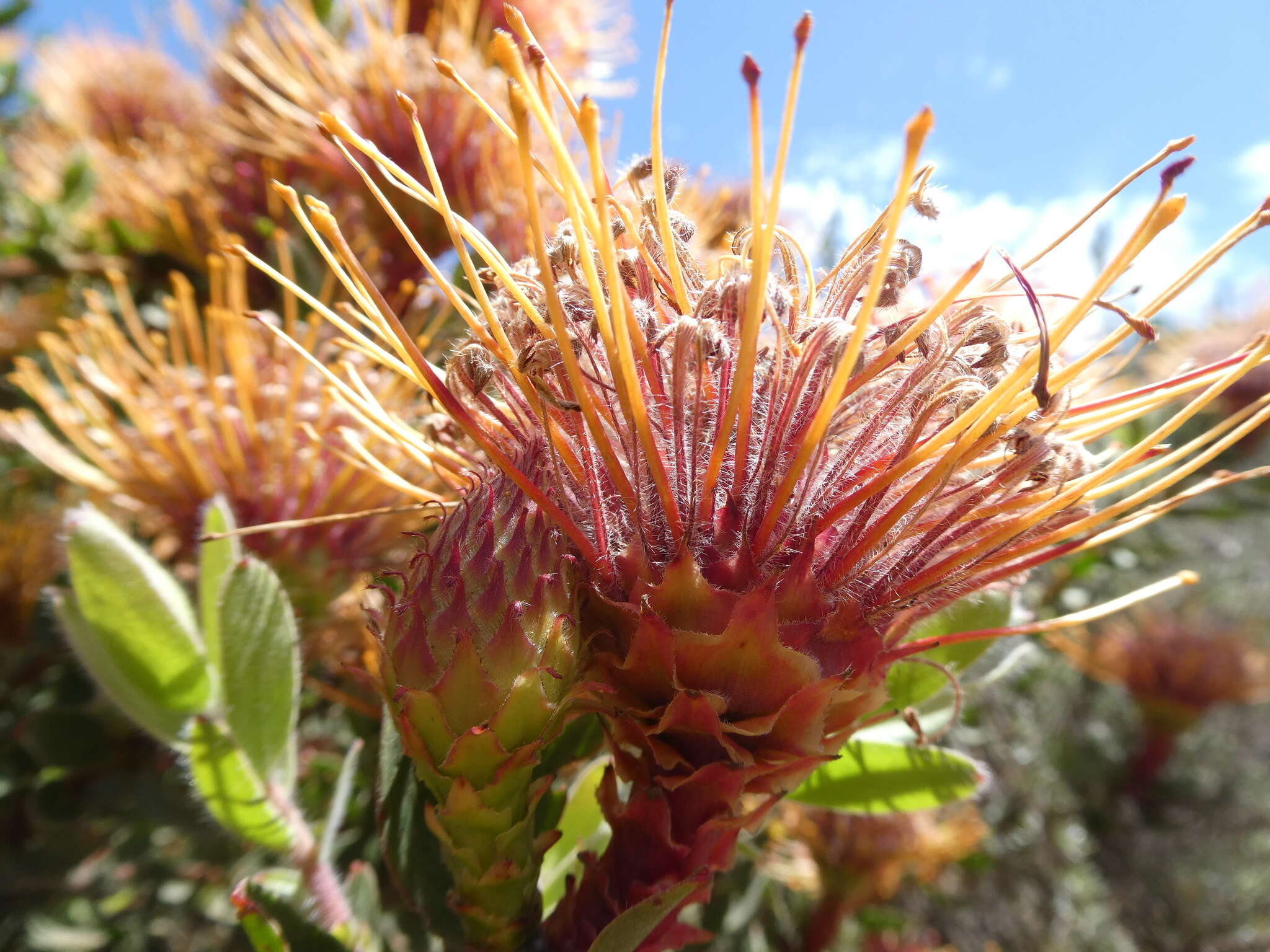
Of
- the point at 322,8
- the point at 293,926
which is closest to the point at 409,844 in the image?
the point at 293,926

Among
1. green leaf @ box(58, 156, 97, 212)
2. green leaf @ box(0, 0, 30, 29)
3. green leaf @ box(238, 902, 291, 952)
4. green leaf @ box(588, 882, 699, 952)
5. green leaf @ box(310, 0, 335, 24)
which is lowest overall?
green leaf @ box(588, 882, 699, 952)

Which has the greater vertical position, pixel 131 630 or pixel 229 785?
pixel 131 630

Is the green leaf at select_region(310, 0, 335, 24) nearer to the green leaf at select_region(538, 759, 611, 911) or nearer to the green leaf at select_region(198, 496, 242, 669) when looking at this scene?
the green leaf at select_region(198, 496, 242, 669)

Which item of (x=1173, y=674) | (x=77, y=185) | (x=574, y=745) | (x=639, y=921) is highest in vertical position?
(x=77, y=185)

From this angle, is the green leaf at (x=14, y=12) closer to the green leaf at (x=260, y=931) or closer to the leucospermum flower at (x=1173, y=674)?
the green leaf at (x=260, y=931)

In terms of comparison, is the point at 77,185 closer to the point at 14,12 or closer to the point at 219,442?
the point at 14,12

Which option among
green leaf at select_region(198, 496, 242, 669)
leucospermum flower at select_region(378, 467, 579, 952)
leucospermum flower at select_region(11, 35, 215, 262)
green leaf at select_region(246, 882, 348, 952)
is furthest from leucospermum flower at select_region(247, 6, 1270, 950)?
leucospermum flower at select_region(11, 35, 215, 262)

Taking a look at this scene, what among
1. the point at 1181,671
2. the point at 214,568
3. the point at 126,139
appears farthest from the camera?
the point at 1181,671

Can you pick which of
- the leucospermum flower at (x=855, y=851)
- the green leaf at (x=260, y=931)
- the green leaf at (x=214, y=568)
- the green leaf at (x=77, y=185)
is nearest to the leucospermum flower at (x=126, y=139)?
the green leaf at (x=77, y=185)
